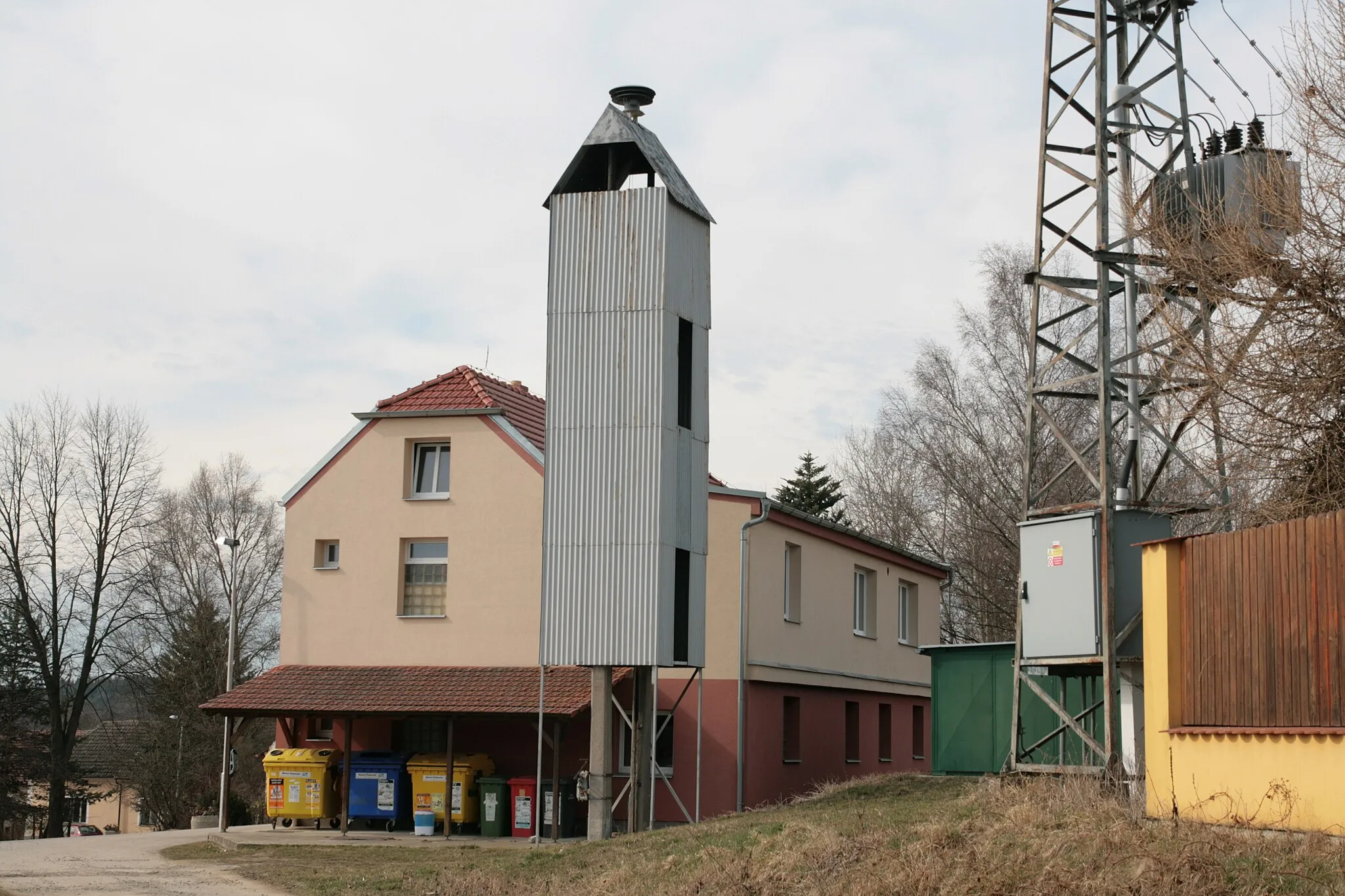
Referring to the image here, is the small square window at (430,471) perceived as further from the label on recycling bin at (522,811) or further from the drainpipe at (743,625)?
the label on recycling bin at (522,811)

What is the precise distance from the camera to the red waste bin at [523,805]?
74.8 ft

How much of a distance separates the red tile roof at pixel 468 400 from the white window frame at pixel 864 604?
753 cm

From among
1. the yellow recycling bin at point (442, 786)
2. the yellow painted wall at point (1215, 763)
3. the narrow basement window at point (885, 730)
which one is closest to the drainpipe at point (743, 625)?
the yellow recycling bin at point (442, 786)

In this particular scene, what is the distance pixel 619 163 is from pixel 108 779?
143ft

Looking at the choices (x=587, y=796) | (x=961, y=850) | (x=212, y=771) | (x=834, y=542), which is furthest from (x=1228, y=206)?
(x=212, y=771)

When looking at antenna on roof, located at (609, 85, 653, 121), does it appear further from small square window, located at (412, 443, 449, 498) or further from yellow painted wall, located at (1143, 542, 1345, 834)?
yellow painted wall, located at (1143, 542, 1345, 834)

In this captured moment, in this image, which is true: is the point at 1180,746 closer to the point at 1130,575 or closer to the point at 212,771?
the point at 1130,575

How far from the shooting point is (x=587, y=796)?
20312 millimetres

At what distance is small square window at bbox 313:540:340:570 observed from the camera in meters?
26.3

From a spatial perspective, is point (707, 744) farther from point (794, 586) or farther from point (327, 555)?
point (327, 555)

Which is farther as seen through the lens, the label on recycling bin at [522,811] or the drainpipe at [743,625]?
the drainpipe at [743,625]

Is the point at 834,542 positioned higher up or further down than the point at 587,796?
higher up

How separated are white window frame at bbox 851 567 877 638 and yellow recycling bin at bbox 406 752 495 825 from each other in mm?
9089

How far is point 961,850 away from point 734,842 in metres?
3.34
